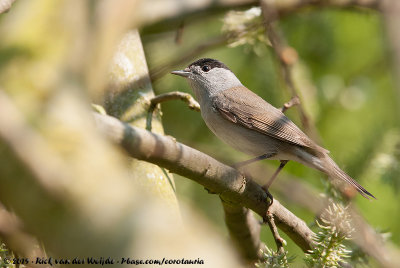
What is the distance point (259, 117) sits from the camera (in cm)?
362

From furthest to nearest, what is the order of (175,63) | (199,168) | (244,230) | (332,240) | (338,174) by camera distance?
(338,174) < (175,63) < (244,230) < (332,240) < (199,168)

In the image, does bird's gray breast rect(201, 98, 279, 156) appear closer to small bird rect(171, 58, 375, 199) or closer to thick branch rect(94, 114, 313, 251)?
small bird rect(171, 58, 375, 199)

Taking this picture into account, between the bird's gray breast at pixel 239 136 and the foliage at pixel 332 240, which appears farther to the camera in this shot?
the bird's gray breast at pixel 239 136

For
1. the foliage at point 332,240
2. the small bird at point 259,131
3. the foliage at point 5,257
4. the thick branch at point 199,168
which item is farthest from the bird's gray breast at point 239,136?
the foliage at point 5,257

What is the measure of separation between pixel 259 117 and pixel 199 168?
1823mm

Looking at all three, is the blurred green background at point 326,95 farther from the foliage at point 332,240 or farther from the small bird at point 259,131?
the foliage at point 332,240

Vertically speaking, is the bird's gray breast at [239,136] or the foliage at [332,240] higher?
the foliage at [332,240]

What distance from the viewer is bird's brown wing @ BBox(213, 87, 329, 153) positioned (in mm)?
3484

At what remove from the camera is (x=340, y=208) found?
2.20m

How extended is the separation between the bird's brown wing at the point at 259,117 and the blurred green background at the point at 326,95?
11.1 inches

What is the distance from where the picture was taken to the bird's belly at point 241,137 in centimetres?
347

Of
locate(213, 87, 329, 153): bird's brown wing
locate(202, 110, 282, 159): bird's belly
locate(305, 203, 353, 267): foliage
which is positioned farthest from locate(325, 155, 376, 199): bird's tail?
locate(305, 203, 353, 267): foliage

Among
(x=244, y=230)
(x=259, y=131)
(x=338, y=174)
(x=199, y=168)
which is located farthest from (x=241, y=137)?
(x=199, y=168)

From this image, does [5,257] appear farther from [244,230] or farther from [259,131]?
[259,131]
